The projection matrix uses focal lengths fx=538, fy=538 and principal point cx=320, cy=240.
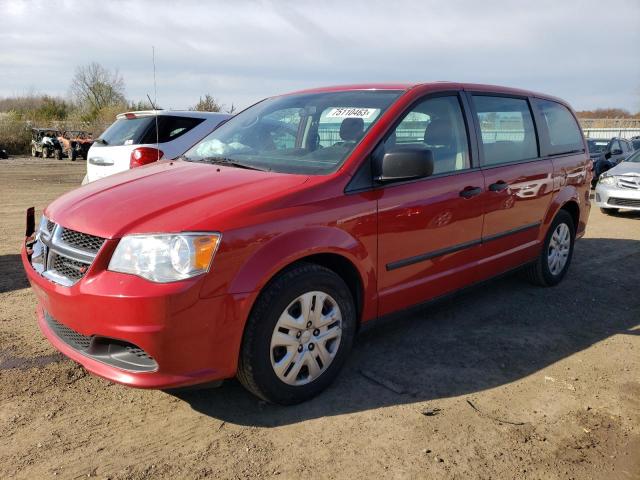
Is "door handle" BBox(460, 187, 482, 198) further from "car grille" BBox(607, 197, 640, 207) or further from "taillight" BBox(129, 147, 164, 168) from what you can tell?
"car grille" BBox(607, 197, 640, 207)

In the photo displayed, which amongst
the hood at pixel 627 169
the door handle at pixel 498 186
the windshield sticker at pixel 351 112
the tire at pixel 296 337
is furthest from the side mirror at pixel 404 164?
the hood at pixel 627 169

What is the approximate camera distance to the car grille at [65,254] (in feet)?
8.57

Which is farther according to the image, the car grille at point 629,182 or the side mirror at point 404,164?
the car grille at point 629,182

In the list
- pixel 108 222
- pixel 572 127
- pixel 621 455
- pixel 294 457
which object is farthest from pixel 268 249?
pixel 572 127

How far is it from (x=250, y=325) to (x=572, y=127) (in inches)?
171

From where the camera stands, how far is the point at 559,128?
204 inches

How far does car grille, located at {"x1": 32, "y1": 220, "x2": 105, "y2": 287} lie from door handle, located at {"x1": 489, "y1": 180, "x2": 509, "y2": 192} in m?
2.78

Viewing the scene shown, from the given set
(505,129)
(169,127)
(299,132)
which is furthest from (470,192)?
(169,127)

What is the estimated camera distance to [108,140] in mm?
7457

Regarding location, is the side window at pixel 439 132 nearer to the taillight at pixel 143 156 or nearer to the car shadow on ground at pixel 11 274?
the car shadow on ground at pixel 11 274

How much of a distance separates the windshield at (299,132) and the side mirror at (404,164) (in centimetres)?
25

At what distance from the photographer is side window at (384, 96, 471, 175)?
352 cm

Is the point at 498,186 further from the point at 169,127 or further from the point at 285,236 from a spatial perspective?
the point at 169,127

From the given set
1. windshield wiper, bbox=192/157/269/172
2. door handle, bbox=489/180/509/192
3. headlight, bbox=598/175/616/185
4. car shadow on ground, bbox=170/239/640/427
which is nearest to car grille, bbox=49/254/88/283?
Result: car shadow on ground, bbox=170/239/640/427
